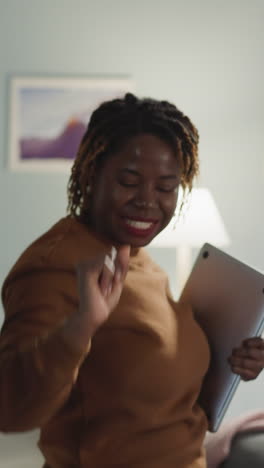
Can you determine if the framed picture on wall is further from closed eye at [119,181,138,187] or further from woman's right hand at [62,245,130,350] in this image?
woman's right hand at [62,245,130,350]

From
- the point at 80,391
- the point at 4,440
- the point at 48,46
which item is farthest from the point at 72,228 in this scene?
the point at 48,46

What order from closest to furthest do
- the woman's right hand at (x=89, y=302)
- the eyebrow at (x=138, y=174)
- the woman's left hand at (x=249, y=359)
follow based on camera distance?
the woman's right hand at (x=89, y=302) < the eyebrow at (x=138, y=174) < the woman's left hand at (x=249, y=359)

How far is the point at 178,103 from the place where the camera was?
2.73m

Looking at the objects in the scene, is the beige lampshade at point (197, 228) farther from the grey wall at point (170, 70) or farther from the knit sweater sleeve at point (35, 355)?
the knit sweater sleeve at point (35, 355)

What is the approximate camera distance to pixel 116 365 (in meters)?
0.94

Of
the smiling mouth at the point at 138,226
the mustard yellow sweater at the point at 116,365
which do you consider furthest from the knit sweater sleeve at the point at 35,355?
the smiling mouth at the point at 138,226

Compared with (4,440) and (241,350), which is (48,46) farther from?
(241,350)

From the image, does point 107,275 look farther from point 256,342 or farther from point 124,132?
point 256,342

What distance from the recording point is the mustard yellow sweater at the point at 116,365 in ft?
2.81

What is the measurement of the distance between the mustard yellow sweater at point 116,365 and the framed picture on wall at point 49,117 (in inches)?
65.0

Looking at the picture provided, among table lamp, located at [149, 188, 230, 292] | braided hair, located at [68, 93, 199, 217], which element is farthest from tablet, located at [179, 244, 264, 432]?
table lamp, located at [149, 188, 230, 292]

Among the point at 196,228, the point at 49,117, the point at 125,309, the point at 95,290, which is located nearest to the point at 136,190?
the point at 125,309

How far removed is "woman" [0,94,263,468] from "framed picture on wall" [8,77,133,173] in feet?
5.27

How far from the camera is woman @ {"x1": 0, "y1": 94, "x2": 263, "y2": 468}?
892mm
